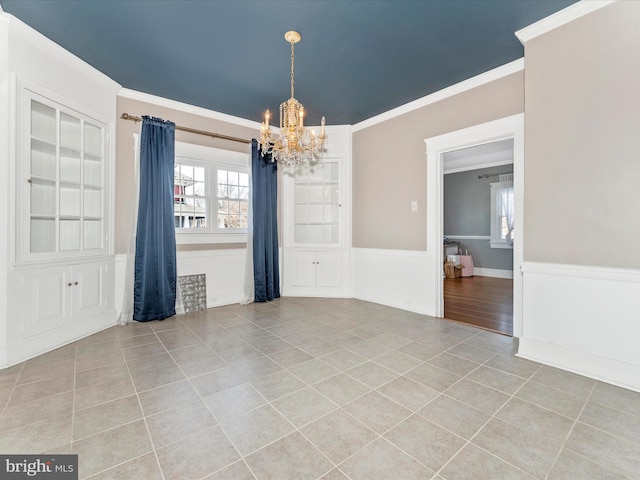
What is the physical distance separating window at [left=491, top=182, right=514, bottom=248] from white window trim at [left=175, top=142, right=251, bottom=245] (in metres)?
6.03

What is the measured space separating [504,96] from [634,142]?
1.37 m

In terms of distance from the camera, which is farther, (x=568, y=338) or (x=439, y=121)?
(x=439, y=121)

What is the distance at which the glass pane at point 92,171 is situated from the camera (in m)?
3.40

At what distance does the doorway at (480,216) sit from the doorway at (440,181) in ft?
6.35

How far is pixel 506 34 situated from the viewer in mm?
2719

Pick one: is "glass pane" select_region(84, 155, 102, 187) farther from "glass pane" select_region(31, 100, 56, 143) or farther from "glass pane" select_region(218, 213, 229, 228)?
"glass pane" select_region(218, 213, 229, 228)

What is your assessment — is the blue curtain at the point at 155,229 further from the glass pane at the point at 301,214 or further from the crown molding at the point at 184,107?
the glass pane at the point at 301,214

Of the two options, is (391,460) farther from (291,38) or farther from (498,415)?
(291,38)

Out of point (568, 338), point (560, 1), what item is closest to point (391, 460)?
point (568, 338)

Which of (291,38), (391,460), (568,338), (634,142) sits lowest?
(391,460)

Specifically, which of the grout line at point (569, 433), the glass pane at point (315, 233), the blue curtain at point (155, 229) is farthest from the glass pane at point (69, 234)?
the grout line at point (569, 433)

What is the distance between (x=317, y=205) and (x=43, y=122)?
3.55 m

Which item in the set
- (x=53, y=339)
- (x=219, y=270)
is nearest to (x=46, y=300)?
(x=53, y=339)

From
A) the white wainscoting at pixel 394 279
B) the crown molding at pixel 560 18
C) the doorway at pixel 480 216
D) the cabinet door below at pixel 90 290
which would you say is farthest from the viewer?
the doorway at pixel 480 216
